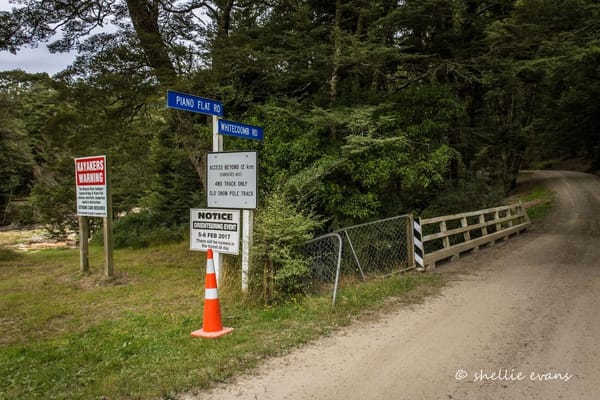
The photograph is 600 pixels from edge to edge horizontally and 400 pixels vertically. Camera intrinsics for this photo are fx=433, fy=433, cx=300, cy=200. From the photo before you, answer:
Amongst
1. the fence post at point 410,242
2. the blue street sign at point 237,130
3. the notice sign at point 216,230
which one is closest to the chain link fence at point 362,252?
the fence post at point 410,242

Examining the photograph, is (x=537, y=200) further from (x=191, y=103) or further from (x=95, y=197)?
(x=191, y=103)

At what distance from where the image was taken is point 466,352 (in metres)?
4.21

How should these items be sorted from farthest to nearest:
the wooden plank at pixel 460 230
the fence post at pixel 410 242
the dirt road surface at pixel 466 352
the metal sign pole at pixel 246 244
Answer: the wooden plank at pixel 460 230 → the fence post at pixel 410 242 → the metal sign pole at pixel 246 244 → the dirt road surface at pixel 466 352

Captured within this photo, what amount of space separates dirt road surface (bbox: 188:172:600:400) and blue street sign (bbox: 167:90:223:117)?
11.3ft

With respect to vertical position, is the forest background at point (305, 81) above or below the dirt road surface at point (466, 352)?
above

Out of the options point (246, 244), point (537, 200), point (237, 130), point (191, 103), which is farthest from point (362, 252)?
point (537, 200)

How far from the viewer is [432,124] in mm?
9305

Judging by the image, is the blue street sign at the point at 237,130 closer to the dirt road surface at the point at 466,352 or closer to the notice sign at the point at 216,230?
the notice sign at the point at 216,230

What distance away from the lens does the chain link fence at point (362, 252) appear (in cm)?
655

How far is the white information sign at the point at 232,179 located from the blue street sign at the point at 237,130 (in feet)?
1.17

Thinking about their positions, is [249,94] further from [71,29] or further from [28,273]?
[28,273]

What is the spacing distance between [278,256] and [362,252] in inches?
93.1

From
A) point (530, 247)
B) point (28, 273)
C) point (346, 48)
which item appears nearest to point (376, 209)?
point (346, 48)

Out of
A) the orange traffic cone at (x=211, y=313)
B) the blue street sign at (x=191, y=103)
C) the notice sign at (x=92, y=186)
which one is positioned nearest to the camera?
the orange traffic cone at (x=211, y=313)
